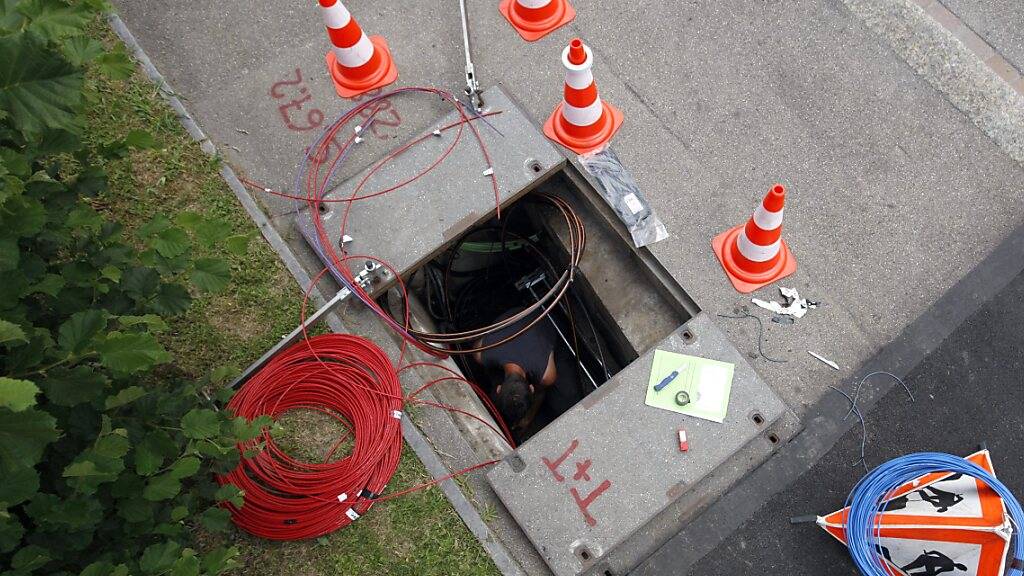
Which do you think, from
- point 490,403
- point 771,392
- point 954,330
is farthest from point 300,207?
point 954,330

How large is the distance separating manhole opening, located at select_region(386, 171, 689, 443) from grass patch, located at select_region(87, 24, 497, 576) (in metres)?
0.74

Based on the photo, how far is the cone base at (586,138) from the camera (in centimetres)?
390

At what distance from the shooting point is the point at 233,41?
412cm

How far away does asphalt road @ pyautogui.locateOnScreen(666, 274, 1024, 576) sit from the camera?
350 cm

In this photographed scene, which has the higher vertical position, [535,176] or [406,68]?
[406,68]

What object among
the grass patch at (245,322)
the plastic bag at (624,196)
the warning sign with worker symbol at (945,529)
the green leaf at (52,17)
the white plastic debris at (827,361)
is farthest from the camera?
the plastic bag at (624,196)

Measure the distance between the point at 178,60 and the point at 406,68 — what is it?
129 centimetres

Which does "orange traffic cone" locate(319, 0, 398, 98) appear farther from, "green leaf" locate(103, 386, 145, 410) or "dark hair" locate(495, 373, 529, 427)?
"green leaf" locate(103, 386, 145, 410)

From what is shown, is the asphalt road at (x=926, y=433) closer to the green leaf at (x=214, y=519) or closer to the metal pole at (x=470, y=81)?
the green leaf at (x=214, y=519)

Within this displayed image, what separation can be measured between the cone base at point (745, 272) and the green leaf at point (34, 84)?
2912mm

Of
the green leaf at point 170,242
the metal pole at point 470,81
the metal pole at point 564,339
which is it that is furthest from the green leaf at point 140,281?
the metal pole at point 564,339

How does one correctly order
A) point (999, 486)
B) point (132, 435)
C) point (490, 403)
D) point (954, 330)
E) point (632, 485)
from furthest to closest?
point (490, 403) → point (954, 330) → point (632, 485) → point (999, 486) → point (132, 435)

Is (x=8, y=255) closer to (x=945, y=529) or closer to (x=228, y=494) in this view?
(x=228, y=494)

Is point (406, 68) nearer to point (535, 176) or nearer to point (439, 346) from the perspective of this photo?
point (535, 176)
